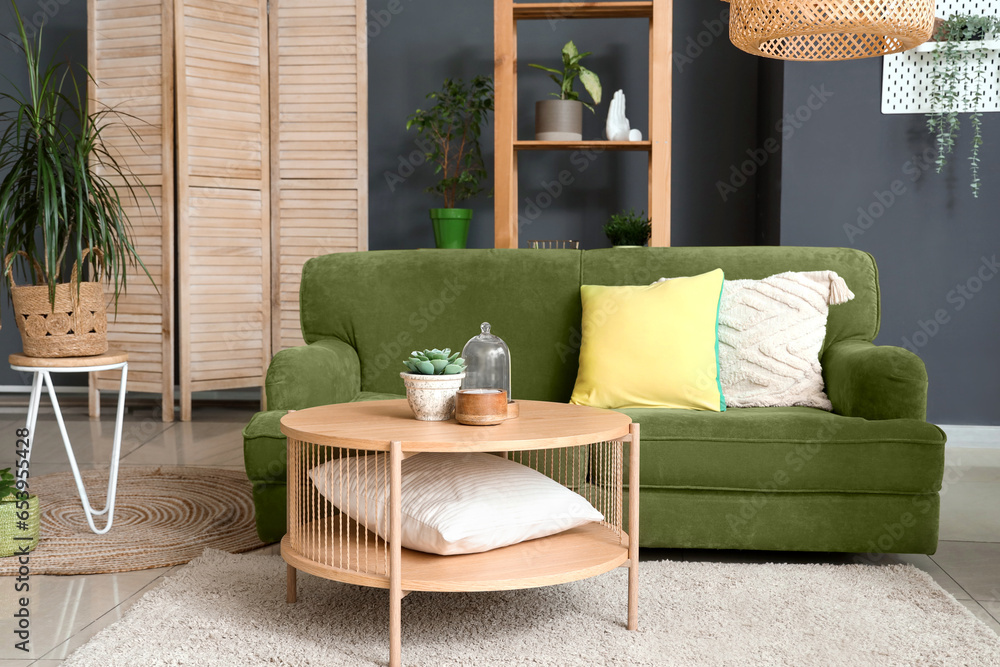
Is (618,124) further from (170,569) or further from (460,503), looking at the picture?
(170,569)

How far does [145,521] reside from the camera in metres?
2.66

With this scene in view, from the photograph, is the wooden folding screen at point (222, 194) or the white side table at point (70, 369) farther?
the wooden folding screen at point (222, 194)

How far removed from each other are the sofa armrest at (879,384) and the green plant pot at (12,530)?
2.27m

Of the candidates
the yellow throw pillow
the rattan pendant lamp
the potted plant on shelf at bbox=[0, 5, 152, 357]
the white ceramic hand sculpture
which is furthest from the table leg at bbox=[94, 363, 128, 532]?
the white ceramic hand sculpture

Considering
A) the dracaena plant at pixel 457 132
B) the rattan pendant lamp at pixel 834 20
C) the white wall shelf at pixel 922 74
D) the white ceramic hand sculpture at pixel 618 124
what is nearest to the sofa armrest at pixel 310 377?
the rattan pendant lamp at pixel 834 20

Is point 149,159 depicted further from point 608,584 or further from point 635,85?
point 608,584

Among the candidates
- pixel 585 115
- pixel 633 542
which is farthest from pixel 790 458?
pixel 585 115

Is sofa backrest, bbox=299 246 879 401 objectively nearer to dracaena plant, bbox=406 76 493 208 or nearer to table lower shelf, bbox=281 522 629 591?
table lower shelf, bbox=281 522 629 591

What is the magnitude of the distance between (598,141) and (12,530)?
255 centimetres

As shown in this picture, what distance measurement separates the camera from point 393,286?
290 cm

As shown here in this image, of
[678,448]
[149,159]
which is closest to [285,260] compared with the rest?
[149,159]

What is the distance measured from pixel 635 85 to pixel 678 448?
114 inches

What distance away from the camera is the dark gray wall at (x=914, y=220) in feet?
12.5

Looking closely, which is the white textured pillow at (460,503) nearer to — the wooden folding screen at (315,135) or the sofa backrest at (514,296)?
the sofa backrest at (514,296)
